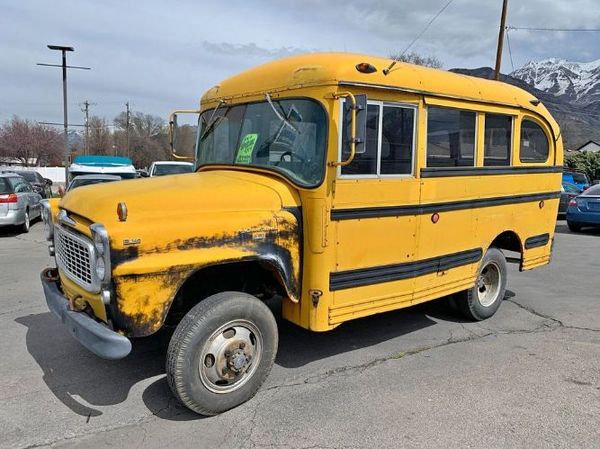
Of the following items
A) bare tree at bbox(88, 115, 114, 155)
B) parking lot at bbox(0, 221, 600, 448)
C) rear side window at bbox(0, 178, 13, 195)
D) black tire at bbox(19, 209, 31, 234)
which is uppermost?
bare tree at bbox(88, 115, 114, 155)

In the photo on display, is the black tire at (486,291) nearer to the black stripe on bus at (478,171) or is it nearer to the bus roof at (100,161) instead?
the black stripe on bus at (478,171)

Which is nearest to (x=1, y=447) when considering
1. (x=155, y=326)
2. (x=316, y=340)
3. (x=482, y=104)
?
(x=155, y=326)

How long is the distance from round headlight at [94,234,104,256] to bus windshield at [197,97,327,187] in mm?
1522

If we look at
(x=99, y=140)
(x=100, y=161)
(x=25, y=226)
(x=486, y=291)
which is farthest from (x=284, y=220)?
(x=99, y=140)

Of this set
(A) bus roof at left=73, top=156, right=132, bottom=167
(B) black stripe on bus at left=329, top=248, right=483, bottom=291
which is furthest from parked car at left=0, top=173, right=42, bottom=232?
(B) black stripe on bus at left=329, top=248, right=483, bottom=291

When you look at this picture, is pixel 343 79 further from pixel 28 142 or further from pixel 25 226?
pixel 28 142

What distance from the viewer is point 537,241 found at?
20.5 ft

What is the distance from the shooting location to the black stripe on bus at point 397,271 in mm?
4105

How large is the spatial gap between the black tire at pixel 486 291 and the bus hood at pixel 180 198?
8.91ft

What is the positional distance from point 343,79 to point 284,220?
1157 millimetres

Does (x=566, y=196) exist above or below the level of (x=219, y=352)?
above

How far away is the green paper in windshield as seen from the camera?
4.38 metres

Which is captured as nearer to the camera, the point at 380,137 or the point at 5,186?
the point at 380,137

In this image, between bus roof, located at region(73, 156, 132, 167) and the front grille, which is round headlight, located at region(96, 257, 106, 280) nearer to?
the front grille
